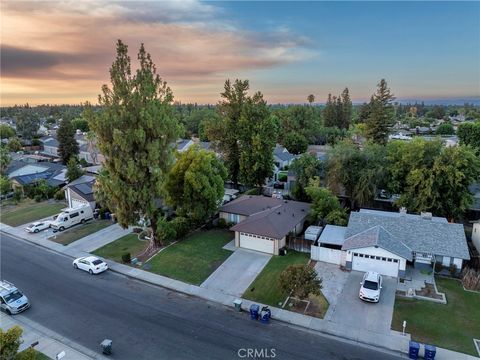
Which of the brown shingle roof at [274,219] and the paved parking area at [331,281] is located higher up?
the brown shingle roof at [274,219]

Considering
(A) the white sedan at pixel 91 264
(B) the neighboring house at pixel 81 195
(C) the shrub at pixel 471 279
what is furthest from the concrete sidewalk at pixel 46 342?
(C) the shrub at pixel 471 279

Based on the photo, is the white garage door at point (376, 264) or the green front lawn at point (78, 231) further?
the green front lawn at point (78, 231)

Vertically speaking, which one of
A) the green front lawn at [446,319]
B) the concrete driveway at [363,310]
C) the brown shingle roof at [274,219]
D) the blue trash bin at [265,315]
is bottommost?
the green front lawn at [446,319]

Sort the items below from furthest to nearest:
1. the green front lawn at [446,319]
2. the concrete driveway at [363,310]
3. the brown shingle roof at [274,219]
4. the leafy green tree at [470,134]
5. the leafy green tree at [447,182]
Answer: the leafy green tree at [470,134] < the leafy green tree at [447,182] < the brown shingle roof at [274,219] < the concrete driveway at [363,310] < the green front lawn at [446,319]

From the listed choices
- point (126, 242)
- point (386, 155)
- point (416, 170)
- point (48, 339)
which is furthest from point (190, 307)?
point (386, 155)

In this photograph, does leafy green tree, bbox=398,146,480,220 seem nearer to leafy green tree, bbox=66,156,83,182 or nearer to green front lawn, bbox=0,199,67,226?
green front lawn, bbox=0,199,67,226

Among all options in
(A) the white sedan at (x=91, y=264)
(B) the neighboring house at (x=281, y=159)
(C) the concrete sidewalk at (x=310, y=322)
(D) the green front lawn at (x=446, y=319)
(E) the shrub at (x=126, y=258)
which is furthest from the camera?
(B) the neighboring house at (x=281, y=159)

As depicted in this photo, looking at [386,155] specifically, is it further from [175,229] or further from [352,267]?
[175,229]

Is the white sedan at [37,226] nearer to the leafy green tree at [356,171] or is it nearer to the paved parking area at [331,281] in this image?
the paved parking area at [331,281]
